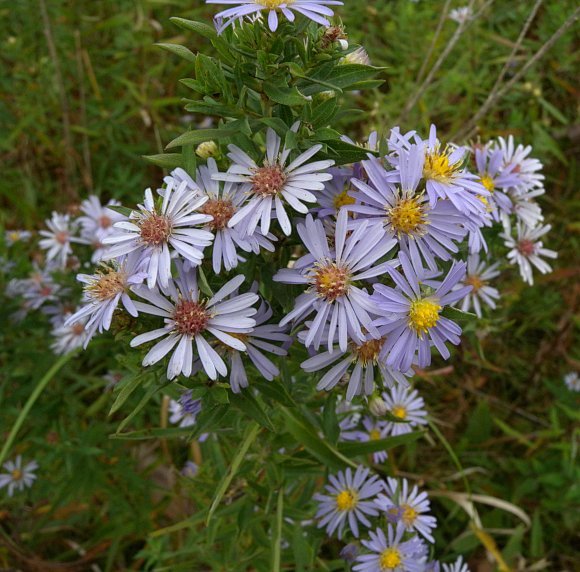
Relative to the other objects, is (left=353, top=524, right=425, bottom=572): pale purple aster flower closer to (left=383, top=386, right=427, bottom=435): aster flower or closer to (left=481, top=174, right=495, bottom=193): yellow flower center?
(left=383, top=386, right=427, bottom=435): aster flower

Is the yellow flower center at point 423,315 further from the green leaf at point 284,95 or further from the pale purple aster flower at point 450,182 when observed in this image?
the green leaf at point 284,95

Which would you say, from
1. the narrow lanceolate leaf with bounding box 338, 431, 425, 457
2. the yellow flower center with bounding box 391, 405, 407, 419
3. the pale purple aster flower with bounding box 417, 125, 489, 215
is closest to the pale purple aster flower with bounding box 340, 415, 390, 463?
the yellow flower center with bounding box 391, 405, 407, 419

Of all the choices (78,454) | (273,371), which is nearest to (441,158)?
(273,371)

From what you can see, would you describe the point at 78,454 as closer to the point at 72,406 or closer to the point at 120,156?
the point at 72,406

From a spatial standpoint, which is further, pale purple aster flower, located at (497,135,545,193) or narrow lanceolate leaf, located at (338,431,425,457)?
pale purple aster flower, located at (497,135,545,193)

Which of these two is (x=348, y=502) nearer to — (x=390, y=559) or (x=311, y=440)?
(x=390, y=559)

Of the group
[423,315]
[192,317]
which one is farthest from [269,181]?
[423,315]
